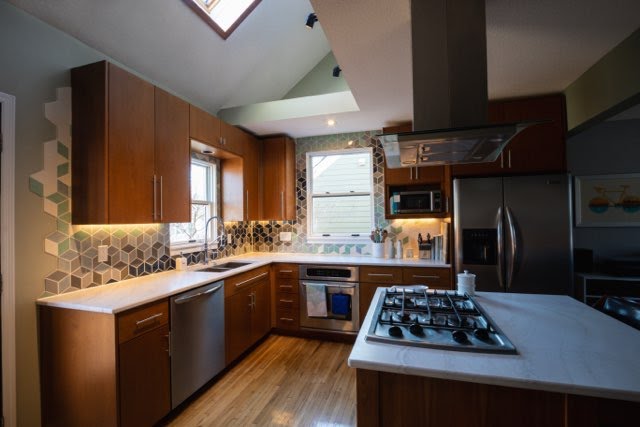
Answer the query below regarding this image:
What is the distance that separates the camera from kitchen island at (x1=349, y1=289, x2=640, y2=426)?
852 millimetres

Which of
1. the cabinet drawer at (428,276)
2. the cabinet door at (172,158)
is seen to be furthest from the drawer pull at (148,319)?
the cabinet drawer at (428,276)

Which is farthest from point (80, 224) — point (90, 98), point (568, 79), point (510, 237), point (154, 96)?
point (568, 79)

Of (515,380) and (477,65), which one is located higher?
(477,65)

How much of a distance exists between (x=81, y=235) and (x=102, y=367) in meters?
0.90

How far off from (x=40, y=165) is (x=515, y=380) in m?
2.61

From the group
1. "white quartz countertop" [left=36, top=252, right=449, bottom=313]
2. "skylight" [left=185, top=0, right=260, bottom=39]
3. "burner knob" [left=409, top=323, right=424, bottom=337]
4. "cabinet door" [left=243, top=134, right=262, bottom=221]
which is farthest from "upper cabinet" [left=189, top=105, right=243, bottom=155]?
"burner knob" [left=409, top=323, right=424, bottom=337]

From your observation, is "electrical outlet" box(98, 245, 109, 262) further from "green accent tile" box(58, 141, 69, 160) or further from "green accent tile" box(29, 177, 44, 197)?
"green accent tile" box(58, 141, 69, 160)

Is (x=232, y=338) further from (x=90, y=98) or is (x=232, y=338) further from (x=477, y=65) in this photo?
(x=477, y=65)

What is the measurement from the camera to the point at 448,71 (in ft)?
4.62

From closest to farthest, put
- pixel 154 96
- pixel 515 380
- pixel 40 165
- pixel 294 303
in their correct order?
pixel 515 380 → pixel 40 165 → pixel 154 96 → pixel 294 303

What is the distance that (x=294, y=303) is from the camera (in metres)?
3.32

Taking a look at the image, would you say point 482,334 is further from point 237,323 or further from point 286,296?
point 286,296

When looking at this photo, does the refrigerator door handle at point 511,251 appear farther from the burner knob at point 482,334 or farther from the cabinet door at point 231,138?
the cabinet door at point 231,138

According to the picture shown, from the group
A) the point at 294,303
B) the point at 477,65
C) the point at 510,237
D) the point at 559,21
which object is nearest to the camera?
the point at 477,65
